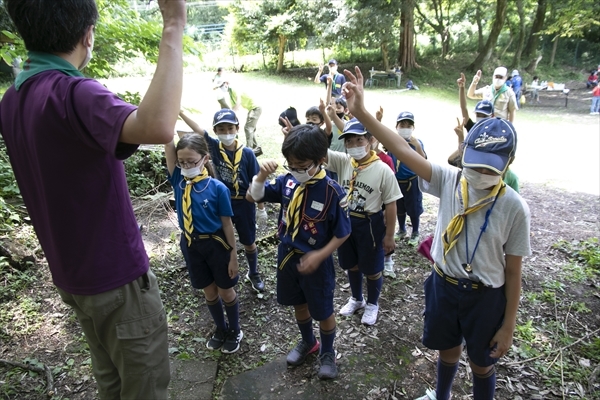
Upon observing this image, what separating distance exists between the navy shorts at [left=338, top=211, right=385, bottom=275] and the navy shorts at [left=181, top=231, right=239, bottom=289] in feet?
3.67

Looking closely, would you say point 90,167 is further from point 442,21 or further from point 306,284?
point 442,21

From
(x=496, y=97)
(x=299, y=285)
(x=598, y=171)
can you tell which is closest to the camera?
(x=299, y=285)

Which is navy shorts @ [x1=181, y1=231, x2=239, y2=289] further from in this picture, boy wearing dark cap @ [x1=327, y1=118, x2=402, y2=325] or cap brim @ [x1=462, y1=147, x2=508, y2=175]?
cap brim @ [x1=462, y1=147, x2=508, y2=175]

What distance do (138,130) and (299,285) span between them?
194 cm

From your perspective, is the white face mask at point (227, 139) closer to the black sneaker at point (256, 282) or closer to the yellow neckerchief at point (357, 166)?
the yellow neckerchief at point (357, 166)

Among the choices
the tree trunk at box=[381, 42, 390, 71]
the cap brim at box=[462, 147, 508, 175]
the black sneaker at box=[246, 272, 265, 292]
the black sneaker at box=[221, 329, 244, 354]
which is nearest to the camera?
the cap brim at box=[462, 147, 508, 175]

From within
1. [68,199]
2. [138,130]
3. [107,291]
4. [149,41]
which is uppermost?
[149,41]

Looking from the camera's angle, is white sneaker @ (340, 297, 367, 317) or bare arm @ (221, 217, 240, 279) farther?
white sneaker @ (340, 297, 367, 317)

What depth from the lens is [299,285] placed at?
285cm

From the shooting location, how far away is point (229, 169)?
4.10 metres

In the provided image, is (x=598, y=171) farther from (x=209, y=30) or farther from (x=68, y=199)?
(x=209, y=30)

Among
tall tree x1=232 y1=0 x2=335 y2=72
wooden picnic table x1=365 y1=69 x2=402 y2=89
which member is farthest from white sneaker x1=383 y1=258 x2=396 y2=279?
tall tree x1=232 y1=0 x2=335 y2=72

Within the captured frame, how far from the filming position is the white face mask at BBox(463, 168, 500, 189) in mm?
2033

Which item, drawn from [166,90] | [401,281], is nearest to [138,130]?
[166,90]
